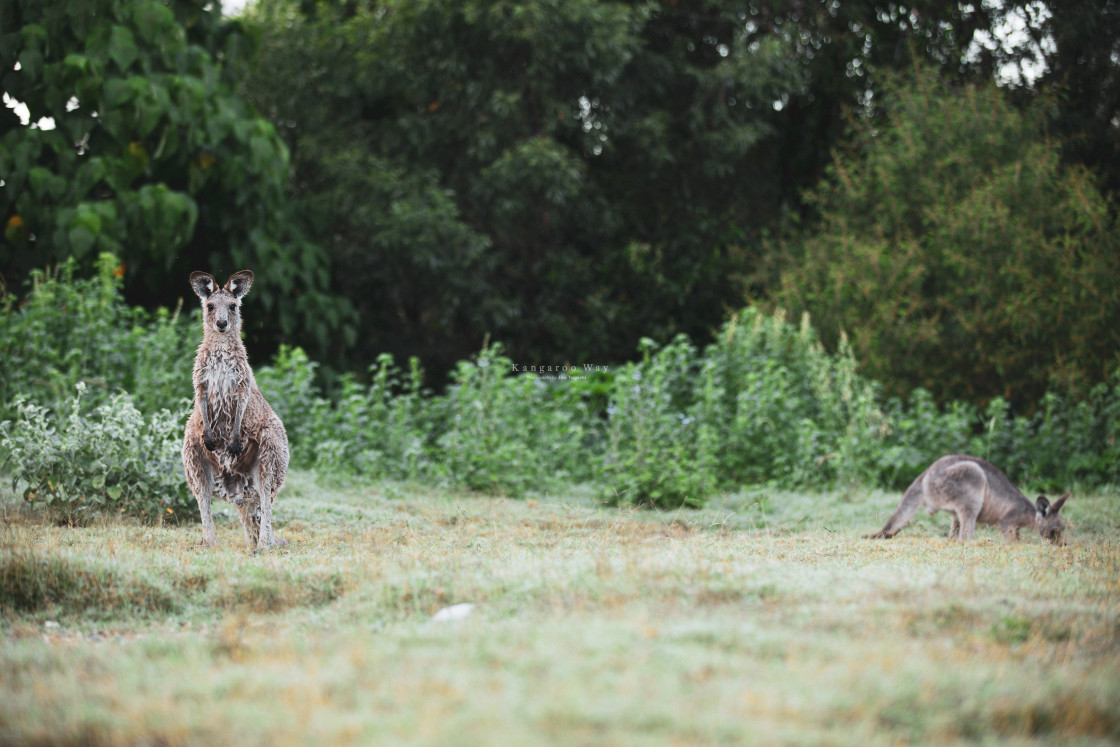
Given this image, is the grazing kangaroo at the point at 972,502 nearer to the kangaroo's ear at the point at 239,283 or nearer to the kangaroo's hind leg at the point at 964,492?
the kangaroo's hind leg at the point at 964,492

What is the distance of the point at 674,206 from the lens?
52.5 ft

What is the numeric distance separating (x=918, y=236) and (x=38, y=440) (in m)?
11.3

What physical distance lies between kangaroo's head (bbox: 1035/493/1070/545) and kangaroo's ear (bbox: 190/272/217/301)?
5729 mm

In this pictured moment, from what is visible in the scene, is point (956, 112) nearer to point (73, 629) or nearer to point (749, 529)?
point (749, 529)

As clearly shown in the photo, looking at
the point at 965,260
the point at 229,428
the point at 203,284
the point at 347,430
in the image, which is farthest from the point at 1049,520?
the point at 347,430

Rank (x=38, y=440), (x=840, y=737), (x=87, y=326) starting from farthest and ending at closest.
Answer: (x=87, y=326), (x=38, y=440), (x=840, y=737)

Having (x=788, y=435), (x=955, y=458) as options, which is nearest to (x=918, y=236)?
(x=788, y=435)

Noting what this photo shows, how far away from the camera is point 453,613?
443cm

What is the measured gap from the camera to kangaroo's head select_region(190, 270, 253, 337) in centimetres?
569

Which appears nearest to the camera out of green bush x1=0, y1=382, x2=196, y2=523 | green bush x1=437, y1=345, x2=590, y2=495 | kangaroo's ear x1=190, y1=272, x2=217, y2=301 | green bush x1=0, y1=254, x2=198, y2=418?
kangaroo's ear x1=190, y1=272, x2=217, y2=301

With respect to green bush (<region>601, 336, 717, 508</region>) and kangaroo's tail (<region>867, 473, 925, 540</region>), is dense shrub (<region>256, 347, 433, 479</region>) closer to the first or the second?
green bush (<region>601, 336, 717, 508</region>)

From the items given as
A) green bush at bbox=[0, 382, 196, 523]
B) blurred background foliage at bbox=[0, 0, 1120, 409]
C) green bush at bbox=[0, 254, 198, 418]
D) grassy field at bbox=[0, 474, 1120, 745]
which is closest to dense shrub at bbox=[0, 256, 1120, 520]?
green bush at bbox=[0, 254, 198, 418]

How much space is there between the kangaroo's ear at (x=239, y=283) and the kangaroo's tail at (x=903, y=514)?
177 inches

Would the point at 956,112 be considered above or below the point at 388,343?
above
